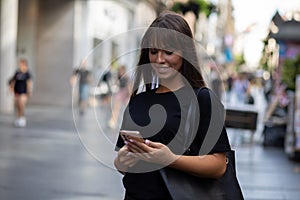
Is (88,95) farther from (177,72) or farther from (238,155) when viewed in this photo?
(177,72)

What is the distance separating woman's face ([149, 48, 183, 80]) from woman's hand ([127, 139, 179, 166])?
0.42 metres

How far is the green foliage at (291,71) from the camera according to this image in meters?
14.8

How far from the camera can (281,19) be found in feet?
57.5

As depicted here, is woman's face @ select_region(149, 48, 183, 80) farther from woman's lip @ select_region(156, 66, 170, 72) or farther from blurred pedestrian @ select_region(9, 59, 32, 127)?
blurred pedestrian @ select_region(9, 59, 32, 127)

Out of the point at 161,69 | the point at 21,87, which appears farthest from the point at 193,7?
the point at 161,69

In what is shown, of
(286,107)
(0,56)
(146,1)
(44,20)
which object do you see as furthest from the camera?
(146,1)

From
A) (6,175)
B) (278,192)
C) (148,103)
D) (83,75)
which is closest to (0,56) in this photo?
(83,75)

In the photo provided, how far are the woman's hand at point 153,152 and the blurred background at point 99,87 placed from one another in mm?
385

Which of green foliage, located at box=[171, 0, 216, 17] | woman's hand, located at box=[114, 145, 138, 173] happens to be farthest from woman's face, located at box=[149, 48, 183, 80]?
green foliage, located at box=[171, 0, 216, 17]

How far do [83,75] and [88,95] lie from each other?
774 mm

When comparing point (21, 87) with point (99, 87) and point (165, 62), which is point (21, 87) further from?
point (165, 62)

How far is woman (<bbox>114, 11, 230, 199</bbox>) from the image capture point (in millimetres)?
2605

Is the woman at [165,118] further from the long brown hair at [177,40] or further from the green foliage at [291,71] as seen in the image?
the green foliage at [291,71]

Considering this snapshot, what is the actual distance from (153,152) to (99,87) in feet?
15.8
